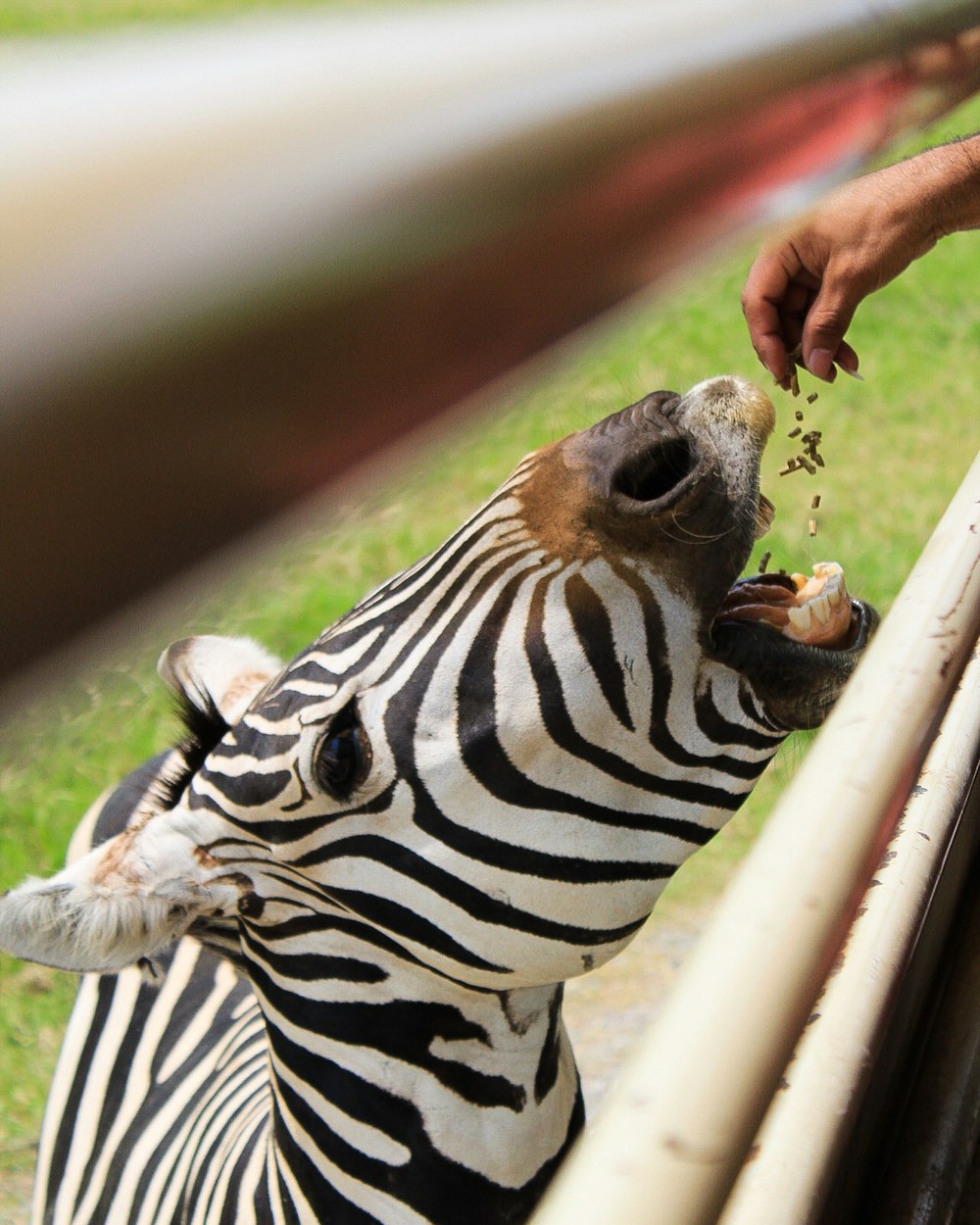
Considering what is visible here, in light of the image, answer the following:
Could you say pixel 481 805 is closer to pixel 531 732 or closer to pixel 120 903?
pixel 531 732

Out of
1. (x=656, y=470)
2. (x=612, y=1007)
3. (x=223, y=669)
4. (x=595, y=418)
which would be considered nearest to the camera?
(x=656, y=470)

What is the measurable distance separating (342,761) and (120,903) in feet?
1.04

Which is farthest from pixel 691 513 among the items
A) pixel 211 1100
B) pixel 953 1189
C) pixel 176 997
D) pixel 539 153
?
pixel 176 997

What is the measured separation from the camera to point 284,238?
0.58 feet

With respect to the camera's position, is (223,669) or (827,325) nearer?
(827,325)

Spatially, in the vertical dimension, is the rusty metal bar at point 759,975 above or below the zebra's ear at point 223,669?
below

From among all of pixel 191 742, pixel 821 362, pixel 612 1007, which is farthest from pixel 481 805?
pixel 612 1007

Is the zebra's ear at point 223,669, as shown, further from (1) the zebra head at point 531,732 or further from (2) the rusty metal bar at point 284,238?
(2) the rusty metal bar at point 284,238

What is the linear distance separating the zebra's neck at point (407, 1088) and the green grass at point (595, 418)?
0.43m

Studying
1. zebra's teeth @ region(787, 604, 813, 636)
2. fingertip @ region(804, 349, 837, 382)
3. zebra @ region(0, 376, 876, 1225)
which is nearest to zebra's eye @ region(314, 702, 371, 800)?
zebra @ region(0, 376, 876, 1225)

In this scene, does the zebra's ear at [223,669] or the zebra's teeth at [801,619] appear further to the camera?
the zebra's ear at [223,669]

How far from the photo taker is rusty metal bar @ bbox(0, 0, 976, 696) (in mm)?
148

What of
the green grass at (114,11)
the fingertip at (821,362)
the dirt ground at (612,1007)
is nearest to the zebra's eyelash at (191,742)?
the fingertip at (821,362)

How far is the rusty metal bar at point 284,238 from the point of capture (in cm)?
15
